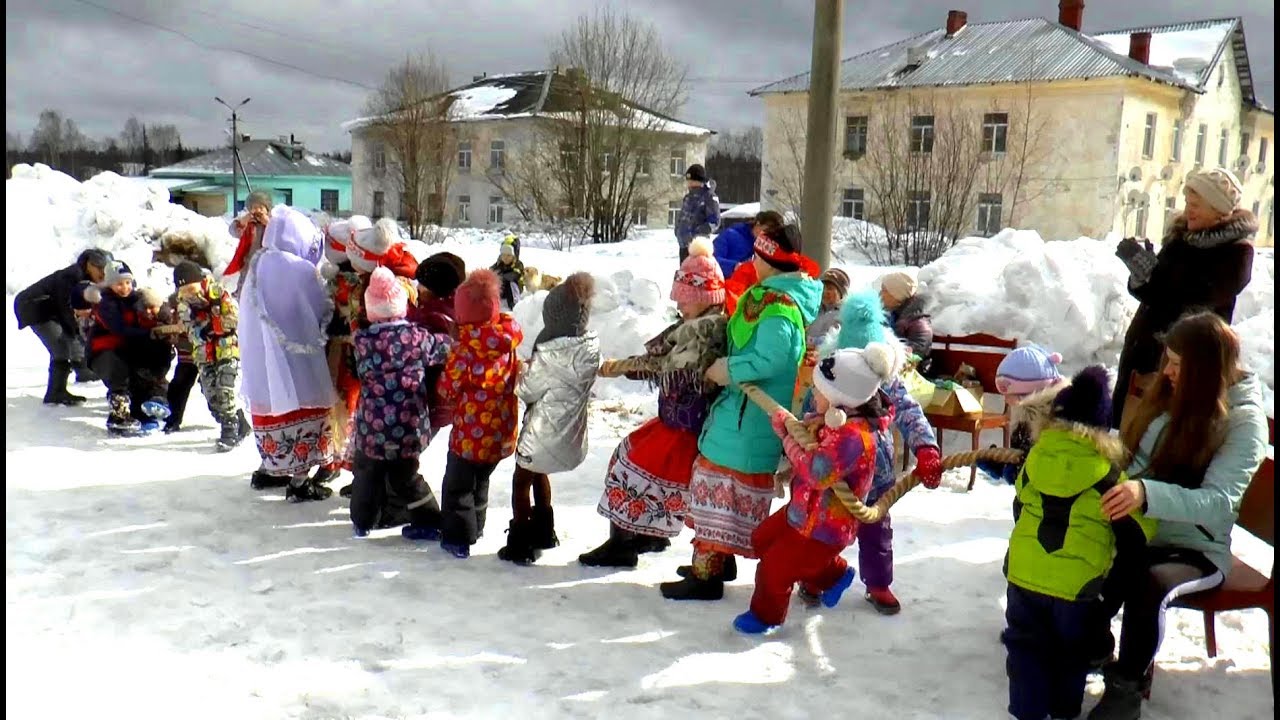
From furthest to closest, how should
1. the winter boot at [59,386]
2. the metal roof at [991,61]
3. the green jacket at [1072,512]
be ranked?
the metal roof at [991,61] → the winter boot at [59,386] → the green jacket at [1072,512]

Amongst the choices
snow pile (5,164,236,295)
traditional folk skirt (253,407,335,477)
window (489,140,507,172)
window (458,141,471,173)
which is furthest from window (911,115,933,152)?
traditional folk skirt (253,407,335,477)

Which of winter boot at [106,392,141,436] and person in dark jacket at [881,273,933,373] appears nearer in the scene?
person in dark jacket at [881,273,933,373]

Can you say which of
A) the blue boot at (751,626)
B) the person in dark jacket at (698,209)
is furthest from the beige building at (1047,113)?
the blue boot at (751,626)

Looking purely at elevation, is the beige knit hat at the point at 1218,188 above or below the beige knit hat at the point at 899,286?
above

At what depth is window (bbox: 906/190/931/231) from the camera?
802 inches

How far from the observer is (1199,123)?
32.0m

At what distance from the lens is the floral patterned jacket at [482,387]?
4.80m

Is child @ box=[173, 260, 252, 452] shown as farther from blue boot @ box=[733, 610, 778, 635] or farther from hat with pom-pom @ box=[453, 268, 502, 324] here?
blue boot @ box=[733, 610, 778, 635]

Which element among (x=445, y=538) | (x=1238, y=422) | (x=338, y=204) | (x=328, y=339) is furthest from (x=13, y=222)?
(x=338, y=204)

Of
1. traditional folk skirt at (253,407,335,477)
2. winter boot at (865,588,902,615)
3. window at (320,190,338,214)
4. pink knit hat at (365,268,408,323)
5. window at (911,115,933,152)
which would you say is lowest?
winter boot at (865,588,902,615)

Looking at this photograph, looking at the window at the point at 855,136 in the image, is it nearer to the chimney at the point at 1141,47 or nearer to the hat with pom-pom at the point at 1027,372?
the chimney at the point at 1141,47

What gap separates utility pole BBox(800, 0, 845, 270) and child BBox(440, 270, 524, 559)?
2962 millimetres

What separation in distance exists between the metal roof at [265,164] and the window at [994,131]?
134ft

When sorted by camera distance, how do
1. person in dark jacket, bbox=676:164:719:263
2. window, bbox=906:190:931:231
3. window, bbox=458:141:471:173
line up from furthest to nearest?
1. window, bbox=458:141:471:173
2. window, bbox=906:190:931:231
3. person in dark jacket, bbox=676:164:719:263
